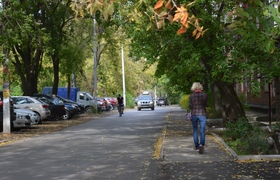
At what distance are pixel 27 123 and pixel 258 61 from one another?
1148 cm

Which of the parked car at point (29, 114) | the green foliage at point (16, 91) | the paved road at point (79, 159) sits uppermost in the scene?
the green foliage at point (16, 91)

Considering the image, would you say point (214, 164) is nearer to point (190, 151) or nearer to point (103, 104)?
point (190, 151)

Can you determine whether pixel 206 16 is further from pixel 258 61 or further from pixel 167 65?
pixel 167 65

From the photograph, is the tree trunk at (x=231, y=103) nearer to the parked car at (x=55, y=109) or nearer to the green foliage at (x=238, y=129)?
the green foliage at (x=238, y=129)

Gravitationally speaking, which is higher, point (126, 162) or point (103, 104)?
point (103, 104)

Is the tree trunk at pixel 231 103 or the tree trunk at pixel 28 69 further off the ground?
the tree trunk at pixel 28 69

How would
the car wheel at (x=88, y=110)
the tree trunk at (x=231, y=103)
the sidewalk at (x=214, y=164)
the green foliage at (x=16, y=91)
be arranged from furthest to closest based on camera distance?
the green foliage at (x=16, y=91) < the car wheel at (x=88, y=110) < the tree trunk at (x=231, y=103) < the sidewalk at (x=214, y=164)

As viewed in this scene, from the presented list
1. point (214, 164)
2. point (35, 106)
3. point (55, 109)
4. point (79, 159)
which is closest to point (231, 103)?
point (214, 164)

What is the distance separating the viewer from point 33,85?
31.5m

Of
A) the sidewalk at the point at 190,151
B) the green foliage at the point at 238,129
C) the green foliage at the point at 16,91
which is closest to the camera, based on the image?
the sidewalk at the point at 190,151

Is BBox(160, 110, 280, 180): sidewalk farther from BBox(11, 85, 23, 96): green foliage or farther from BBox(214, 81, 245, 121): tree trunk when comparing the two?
BBox(11, 85, 23, 96): green foliage

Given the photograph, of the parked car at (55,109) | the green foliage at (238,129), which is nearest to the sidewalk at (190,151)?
the green foliage at (238,129)

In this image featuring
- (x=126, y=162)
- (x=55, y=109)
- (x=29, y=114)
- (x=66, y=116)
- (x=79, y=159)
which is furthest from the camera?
(x=66, y=116)

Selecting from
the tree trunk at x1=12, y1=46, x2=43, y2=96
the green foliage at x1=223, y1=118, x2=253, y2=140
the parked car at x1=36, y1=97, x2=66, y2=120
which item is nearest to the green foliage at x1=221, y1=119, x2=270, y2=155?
the green foliage at x1=223, y1=118, x2=253, y2=140
